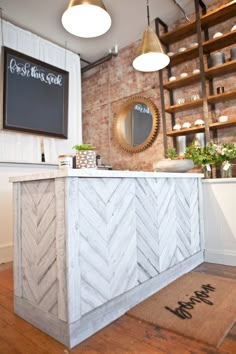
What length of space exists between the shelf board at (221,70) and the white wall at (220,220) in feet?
4.58

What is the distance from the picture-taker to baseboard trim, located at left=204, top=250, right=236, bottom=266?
241 cm

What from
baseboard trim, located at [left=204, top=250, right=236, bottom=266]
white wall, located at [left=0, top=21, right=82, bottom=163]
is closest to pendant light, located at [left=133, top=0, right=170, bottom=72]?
white wall, located at [left=0, top=21, right=82, bottom=163]

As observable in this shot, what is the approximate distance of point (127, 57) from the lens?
412 centimetres

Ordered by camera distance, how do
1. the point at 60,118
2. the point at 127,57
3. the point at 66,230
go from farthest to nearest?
the point at 127,57 < the point at 60,118 < the point at 66,230

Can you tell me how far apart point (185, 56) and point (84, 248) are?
3058 millimetres

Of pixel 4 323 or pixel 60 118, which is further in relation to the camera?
pixel 60 118

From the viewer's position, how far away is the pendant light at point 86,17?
1.74 meters

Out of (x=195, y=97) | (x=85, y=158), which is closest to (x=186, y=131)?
(x=195, y=97)

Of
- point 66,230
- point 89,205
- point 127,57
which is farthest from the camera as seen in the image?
point 127,57

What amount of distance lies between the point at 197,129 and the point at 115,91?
6.01 ft

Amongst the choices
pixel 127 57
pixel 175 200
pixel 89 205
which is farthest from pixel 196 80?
pixel 89 205

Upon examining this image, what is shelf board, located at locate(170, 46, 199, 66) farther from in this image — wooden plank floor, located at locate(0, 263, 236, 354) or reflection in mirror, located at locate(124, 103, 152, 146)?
wooden plank floor, located at locate(0, 263, 236, 354)

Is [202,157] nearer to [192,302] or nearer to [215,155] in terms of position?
[215,155]

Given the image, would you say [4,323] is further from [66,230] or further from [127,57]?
[127,57]
